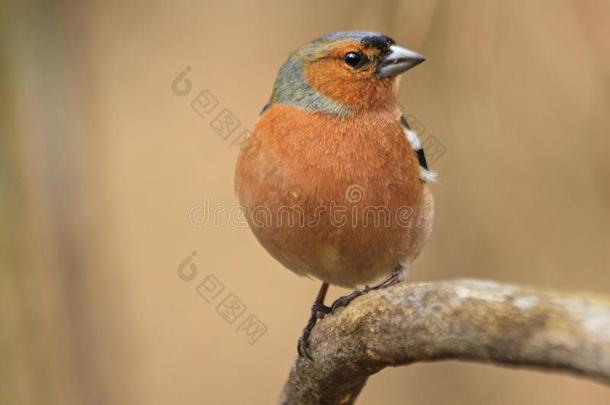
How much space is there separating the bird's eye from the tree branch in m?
1.25

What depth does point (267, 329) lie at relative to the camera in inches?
230

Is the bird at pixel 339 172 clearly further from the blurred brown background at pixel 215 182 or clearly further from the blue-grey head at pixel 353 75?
the blurred brown background at pixel 215 182

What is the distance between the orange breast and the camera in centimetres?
329

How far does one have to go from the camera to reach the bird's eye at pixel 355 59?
143 inches

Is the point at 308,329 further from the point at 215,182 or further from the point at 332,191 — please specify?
the point at 215,182

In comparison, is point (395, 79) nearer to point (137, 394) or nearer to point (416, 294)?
point (416, 294)

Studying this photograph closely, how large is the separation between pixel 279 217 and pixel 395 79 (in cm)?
82

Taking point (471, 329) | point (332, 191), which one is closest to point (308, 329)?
point (332, 191)

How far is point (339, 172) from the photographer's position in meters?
3.30

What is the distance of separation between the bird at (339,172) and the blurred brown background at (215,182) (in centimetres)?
60

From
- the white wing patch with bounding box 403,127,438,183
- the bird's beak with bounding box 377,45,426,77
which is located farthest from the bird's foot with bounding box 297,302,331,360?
the bird's beak with bounding box 377,45,426,77

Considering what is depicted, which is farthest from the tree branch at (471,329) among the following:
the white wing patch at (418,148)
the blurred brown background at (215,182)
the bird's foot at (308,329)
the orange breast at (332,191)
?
the blurred brown background at (215,182)

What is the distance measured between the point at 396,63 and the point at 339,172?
0.62 m

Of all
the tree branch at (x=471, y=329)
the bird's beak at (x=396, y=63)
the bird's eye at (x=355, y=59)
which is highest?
the bird's eye at (x=355, y=59)
